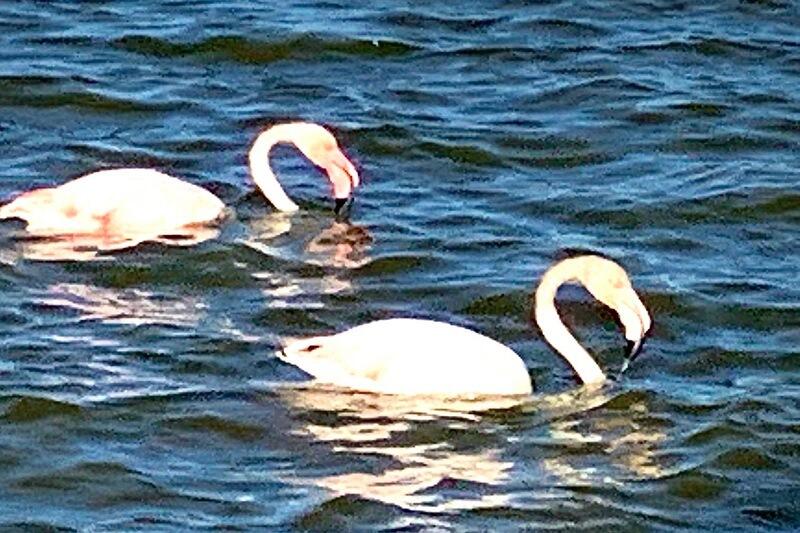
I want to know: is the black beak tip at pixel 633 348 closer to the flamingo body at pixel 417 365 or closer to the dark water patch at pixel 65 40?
the flamingo body at pixel 417 365

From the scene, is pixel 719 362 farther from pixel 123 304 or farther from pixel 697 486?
pixel 123 304

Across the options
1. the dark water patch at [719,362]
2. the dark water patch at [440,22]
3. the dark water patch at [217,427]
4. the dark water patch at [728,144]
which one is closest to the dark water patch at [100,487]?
the dark water patch at [217,427]

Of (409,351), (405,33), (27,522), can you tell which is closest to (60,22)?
(405,33)

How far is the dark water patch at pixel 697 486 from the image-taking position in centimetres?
894

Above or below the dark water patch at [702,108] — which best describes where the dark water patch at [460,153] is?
below

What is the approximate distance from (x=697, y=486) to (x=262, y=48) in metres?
5.76

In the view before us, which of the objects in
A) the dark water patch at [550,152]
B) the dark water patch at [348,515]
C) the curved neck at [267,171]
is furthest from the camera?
the dark water patch at [550,152]

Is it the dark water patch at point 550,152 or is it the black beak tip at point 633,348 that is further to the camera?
the dark water patch at point 550,152

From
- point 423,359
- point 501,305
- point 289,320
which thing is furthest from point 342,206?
point 423,359

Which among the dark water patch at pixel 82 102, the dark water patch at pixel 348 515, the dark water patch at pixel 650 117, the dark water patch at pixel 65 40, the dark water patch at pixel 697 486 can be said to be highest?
the dark water patch at pixel 65 40

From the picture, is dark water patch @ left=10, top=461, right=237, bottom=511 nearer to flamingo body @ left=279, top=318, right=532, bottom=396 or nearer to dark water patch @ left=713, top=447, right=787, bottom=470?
flamingo body @ left=279, top=318, right=532, bottom=396

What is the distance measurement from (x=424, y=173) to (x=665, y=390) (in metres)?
2.89

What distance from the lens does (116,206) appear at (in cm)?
1150

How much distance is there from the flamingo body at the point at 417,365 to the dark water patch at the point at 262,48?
15.1ft
